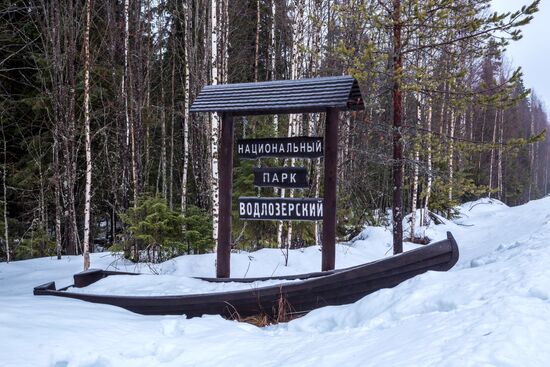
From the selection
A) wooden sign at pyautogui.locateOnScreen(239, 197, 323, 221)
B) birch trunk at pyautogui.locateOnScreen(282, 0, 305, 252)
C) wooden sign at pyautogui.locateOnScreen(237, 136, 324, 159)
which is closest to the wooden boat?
wooden sign at pyautogui.locateOnScreen(239, 197, 323, 221)

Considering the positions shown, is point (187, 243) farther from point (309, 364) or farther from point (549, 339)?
point (549, 339)

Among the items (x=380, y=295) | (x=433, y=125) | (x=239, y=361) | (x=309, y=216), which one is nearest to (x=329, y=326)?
(x=380, y=295)

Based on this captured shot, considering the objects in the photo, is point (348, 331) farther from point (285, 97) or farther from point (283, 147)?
point (285, 97)

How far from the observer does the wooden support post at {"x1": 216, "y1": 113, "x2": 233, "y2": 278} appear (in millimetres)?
6199

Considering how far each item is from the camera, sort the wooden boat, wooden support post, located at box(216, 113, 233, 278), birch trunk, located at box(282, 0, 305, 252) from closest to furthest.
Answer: the wooden boat
wooden support post, located at box(216, 113, 233, 278)
birch trunk, located at box(282, 0, 305, 252)

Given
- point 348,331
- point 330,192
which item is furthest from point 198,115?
point 348,331

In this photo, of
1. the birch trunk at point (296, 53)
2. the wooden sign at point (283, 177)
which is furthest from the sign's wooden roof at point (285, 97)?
the birch trunk at point (296, 53)

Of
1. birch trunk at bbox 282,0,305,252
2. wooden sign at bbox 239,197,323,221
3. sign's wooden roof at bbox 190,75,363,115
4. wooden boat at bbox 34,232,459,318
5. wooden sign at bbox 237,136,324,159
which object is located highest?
birch trunk at bbox 282,0,305,252

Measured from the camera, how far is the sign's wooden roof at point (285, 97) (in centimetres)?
560

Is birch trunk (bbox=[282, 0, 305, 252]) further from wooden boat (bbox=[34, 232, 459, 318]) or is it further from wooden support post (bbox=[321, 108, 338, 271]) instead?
wooden boat (bbox=[34, 232, 459, 318])

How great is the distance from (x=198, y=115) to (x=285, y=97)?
9.61 m

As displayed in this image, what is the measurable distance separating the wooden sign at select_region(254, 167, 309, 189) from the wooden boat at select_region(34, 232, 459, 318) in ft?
4.41

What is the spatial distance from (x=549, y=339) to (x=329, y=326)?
1.95 metres

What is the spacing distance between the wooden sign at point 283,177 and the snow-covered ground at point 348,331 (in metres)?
2.03
